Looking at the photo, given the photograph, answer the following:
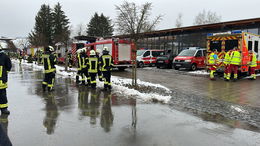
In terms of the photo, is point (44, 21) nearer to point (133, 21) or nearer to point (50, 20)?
point (50, 20)

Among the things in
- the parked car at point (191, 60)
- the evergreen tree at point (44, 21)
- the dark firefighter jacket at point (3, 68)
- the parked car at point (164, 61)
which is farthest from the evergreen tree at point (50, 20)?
the dark firefighter jacket at point (3, 68)

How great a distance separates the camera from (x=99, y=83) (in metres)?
10.6

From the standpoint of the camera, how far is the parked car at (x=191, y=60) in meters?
17.4

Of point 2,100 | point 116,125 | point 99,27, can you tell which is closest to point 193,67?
point 116,125

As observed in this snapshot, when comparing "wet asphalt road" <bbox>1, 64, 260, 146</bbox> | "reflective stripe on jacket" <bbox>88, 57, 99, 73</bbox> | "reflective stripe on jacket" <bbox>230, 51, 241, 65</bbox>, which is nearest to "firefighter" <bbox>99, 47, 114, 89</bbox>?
"reflective stripe on jacket" <bbox>88, 57, 99, 73</bbox>

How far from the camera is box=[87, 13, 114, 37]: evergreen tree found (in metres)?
53.3

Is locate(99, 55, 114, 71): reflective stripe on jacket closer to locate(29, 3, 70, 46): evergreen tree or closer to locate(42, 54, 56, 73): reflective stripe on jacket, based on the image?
locate(42, 54, 56, 73): reflective stripe on jacket

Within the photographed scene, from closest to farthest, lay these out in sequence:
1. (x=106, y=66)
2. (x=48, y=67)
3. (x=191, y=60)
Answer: (x=48, y=67) < (x=106, y=66) < (x=191, y=60)

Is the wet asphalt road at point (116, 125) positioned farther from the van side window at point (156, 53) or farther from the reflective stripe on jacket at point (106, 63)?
the van side window at point (156, 53)

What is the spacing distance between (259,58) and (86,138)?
1435 centimetres

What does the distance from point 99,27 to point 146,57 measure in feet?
113

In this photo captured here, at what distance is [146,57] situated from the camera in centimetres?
2195

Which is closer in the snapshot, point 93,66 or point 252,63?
point 93,66

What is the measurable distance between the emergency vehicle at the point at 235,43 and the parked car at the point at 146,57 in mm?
8381
